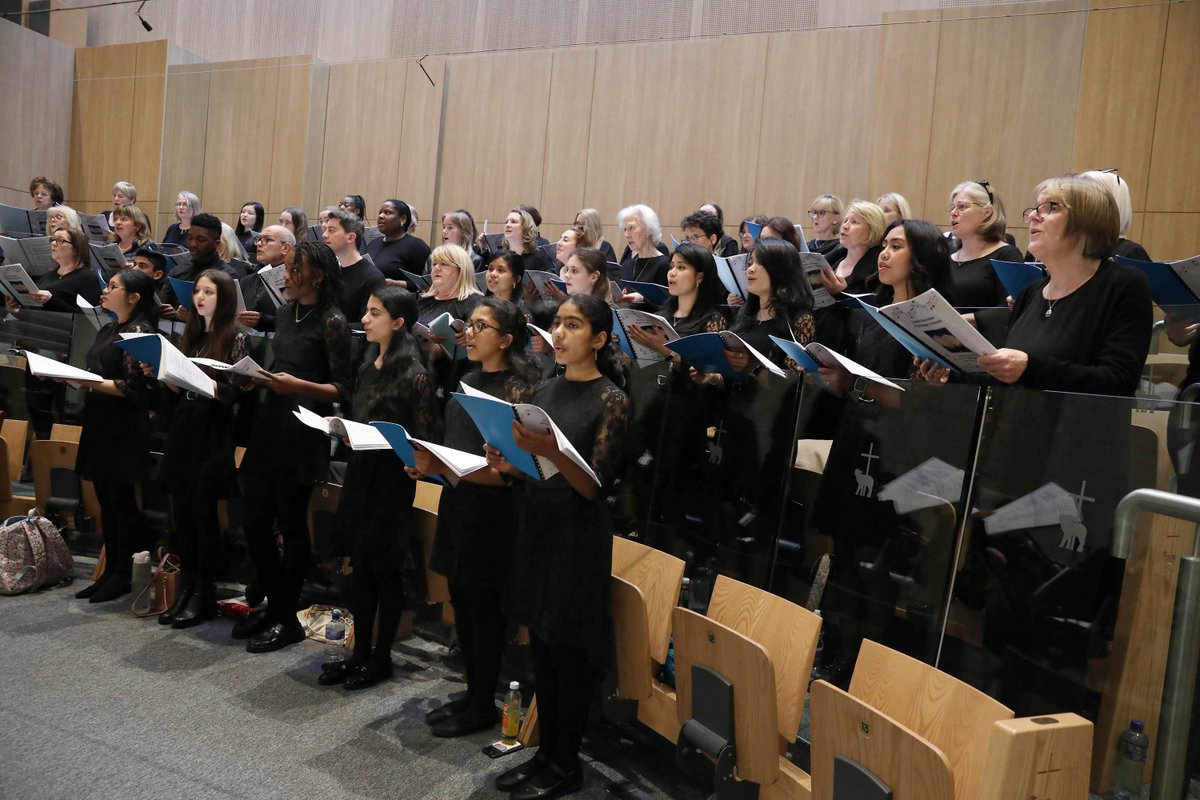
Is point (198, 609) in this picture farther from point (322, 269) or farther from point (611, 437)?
point (611, 437)

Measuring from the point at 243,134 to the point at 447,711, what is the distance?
25.0 ft

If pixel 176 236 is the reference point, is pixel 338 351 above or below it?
below

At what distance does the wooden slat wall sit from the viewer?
10016 millimetres

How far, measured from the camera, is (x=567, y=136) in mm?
8023

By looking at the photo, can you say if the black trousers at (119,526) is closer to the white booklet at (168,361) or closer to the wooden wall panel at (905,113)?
the white booklet at (168,361)

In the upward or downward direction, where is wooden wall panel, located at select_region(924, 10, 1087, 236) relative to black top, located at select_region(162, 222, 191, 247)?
Answer: upward

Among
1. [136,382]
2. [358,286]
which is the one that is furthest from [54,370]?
[358,286]

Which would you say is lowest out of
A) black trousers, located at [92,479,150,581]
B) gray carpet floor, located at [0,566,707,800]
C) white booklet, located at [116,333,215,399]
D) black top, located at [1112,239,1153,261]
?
gray carpet floor, located at [0,566,707,800]

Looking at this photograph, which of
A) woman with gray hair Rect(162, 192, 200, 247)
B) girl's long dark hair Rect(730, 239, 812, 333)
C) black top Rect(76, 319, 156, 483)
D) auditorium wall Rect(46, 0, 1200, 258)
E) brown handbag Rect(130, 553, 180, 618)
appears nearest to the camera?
girl's long dark hair Rect(730, 239, 812, 333)

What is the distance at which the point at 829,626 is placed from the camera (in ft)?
8.82

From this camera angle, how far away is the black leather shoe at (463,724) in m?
3.02

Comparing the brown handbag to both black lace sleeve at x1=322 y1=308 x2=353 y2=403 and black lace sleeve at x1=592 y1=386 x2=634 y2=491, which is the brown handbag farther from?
black lace sleeve at x1=592 y1=386 x2=634 y2=491

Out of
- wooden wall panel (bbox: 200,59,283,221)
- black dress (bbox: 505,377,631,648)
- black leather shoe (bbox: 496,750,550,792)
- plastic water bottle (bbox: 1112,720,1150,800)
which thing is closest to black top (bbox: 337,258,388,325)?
black dress (bbox: 505,377,631,648)

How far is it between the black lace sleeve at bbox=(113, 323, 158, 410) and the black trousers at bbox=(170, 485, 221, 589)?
17.8 inches
